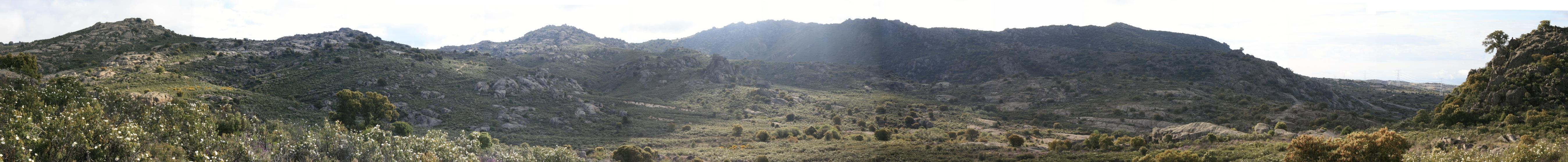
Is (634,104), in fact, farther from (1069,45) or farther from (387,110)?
(1069,45)

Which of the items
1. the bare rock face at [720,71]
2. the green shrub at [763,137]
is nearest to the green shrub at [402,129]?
the green shrub at [763,137]

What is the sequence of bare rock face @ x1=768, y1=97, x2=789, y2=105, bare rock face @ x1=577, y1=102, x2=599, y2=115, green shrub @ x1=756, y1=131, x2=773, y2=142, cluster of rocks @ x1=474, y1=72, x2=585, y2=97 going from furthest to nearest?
bare rock face @ x1=768, y1=97, x2=789, y2=105 → cluster of rocks @ x1=474, y1=72, x2=585, y2=97 → bare rock face @ x1=577, y1=102, x2=599, y2=115 → green shrub @ x1=756, y1=131, x2=773, y2=142

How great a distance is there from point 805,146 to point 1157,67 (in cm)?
9116

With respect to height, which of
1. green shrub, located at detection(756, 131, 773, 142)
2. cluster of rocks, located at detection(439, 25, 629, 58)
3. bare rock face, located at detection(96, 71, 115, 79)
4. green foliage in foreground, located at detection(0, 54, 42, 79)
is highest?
cluster of rocks, located at detection(439, 25, 629, 58)

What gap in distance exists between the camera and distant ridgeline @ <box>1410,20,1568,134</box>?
122 feet

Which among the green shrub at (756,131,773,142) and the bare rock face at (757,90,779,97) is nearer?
the green shrub at (756,131,773,142)

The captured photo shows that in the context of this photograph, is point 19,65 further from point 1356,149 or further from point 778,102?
point 1356,149

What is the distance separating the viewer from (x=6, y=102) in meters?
28.6

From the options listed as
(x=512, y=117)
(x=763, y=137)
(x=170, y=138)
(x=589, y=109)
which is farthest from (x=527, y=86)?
(x=170, y=138)

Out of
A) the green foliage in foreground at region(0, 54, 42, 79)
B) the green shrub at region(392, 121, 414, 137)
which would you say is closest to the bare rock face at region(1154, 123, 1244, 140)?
the green shrub at region(392, 121, 414, 137)

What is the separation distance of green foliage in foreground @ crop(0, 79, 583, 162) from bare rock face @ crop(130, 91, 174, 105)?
1045cm

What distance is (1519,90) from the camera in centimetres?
4009

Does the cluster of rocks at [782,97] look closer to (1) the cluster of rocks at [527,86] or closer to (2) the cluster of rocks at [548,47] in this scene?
(1) the cluster of rocks at [527,86]

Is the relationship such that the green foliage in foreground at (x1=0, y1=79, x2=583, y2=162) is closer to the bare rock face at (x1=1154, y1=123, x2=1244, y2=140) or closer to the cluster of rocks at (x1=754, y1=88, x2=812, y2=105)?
the bare rock face at (x1=1154, y1=123, x2=1244, y2=140)
